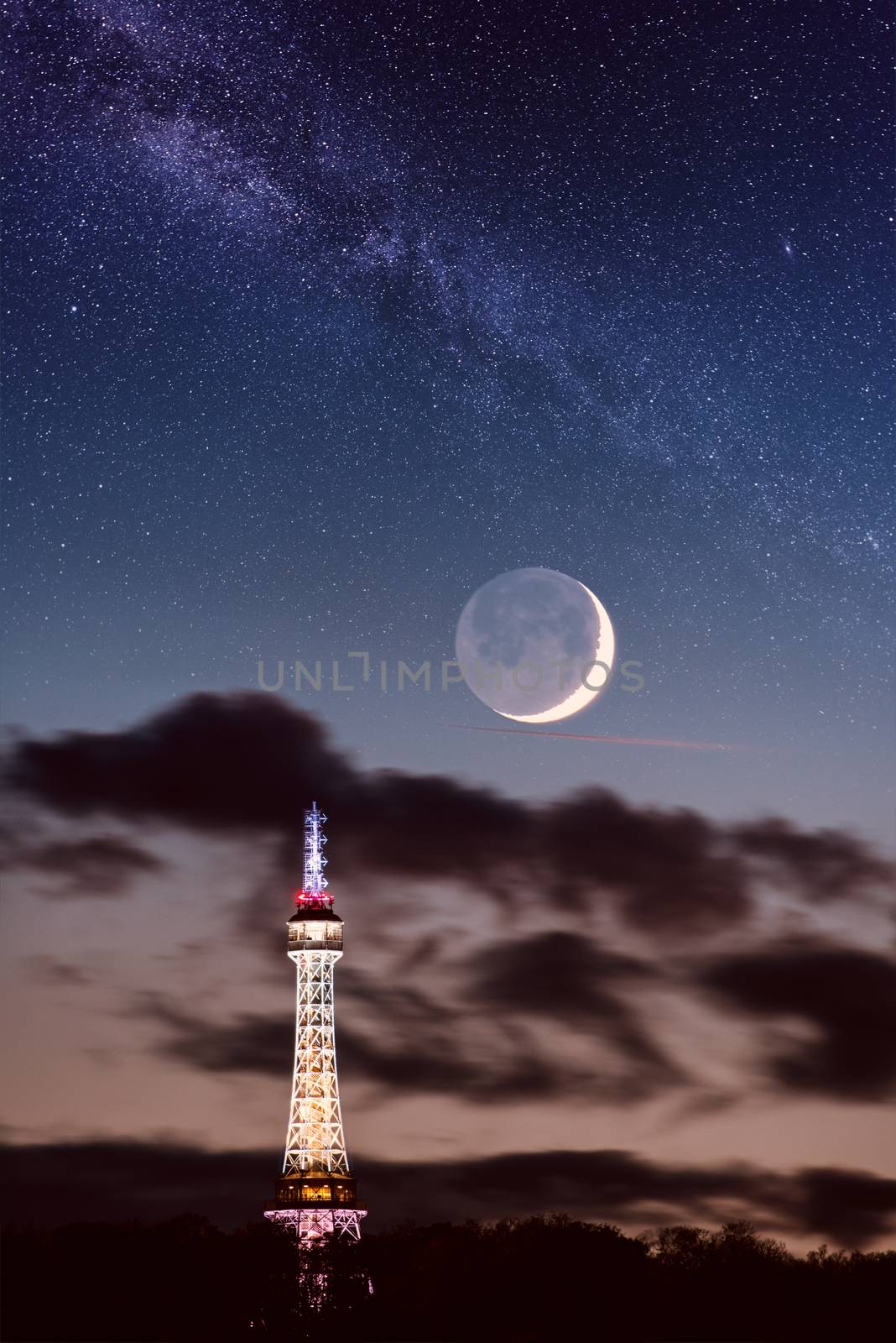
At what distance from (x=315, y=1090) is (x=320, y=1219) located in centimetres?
1080

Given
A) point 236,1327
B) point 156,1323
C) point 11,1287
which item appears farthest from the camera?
point 236,1327

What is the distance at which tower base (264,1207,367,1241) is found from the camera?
153125 mm

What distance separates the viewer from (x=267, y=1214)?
156m

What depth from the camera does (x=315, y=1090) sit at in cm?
15812

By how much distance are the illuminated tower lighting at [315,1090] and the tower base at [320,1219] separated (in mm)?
72

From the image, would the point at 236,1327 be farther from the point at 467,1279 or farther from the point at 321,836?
the point at 321,836

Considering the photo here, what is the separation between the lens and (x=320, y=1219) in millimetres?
155000

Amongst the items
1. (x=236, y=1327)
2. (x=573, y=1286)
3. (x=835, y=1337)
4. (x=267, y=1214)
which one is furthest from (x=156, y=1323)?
(x=267, y=1214)

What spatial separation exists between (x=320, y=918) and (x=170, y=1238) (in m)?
45.6

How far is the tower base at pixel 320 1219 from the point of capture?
6029 inches

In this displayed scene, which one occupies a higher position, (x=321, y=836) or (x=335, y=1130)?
(x=321, y=836)

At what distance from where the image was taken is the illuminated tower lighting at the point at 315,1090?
155 meters

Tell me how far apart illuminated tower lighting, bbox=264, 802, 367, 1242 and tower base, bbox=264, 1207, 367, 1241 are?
72 mm

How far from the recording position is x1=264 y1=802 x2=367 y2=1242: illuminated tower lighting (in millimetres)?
154750
